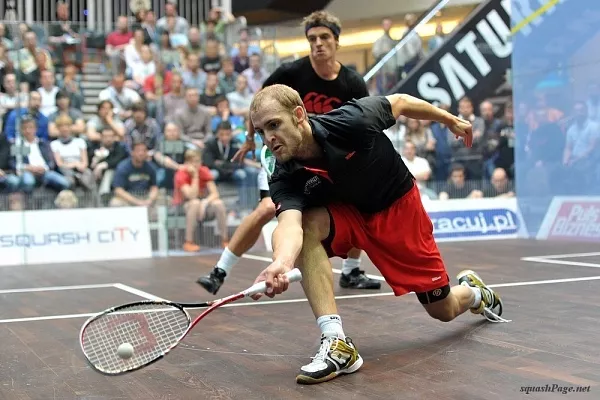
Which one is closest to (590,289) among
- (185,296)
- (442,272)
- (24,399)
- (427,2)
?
(442,272)

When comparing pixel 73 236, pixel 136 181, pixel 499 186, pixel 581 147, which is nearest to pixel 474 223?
pixel 499 186

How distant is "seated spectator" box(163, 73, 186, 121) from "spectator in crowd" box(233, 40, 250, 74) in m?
0.85

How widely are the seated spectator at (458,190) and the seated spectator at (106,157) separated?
11.9 feet

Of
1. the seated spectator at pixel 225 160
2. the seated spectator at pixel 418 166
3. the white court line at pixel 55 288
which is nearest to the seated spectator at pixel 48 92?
the seated spectator at pixel 225 160

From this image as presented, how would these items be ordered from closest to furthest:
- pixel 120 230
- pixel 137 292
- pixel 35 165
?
1. pixel 137 292
2. pixel 120 230
3. pixel 35 165

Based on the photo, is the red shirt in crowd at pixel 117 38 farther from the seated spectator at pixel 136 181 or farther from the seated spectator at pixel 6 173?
the seated spectator at pixel 6 173

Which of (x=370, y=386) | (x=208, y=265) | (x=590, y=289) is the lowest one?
(x=208, y=265)

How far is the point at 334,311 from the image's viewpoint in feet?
11.4

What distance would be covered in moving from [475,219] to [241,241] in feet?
16.9

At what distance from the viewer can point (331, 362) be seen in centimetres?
328

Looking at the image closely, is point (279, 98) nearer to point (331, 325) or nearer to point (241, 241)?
point (331, 325)

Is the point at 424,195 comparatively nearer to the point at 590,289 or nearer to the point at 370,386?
the point at 590,289

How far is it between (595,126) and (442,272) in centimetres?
629

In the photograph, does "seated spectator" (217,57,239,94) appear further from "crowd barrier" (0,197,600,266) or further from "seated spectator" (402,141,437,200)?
"seated spectator" (402,141,437,200)
